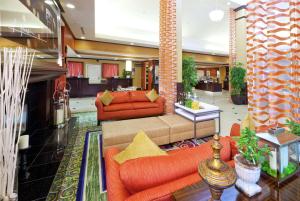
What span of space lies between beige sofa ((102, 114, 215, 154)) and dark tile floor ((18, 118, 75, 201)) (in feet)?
2.59

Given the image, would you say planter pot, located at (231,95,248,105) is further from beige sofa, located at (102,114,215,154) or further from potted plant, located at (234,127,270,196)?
potted plant, located at (234,127,270,196)

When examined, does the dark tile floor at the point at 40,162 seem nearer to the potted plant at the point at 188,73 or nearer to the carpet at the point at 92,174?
the carpet at the point at 92,174

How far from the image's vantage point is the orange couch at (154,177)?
33.0 inches

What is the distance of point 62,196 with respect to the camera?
1747 millimetres

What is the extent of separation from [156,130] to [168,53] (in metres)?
2.48

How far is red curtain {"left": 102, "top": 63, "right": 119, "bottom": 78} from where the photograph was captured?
43.8 ft

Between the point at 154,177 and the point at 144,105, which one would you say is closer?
the point at 154,177

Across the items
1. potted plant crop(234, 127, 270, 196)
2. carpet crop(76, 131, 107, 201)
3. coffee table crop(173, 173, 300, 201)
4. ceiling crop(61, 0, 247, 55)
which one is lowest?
carpet crop(76, 131, 107, 201)

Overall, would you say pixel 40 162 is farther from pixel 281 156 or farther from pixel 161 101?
pixel 161 101

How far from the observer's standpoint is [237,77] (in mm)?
6977

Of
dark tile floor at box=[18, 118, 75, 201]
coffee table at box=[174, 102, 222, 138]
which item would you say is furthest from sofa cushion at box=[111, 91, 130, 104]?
coffee table at box=[174, 102, 222, 138]

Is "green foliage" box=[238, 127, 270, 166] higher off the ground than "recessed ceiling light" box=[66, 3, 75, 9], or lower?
lower

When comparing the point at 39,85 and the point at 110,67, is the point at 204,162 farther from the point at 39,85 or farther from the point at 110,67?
the point at 110,67

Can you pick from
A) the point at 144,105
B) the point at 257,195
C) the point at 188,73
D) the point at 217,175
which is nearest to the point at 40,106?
the point at 144,105
